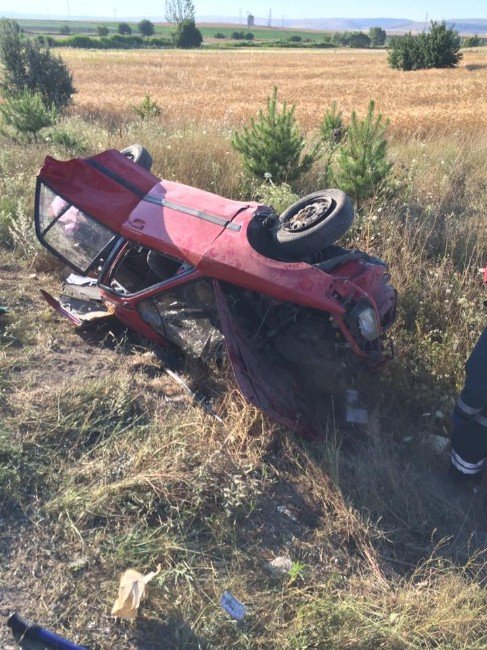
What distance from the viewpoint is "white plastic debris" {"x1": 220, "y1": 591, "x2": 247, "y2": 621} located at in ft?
8.91

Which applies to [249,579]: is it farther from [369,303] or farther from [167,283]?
[167,283]

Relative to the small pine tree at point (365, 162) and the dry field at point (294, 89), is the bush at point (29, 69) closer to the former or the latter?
the dry field at point (294, 89)

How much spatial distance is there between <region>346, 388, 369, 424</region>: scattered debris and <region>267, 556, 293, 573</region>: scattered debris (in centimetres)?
133

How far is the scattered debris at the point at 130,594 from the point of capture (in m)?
2.63

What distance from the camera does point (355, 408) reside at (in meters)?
4.21

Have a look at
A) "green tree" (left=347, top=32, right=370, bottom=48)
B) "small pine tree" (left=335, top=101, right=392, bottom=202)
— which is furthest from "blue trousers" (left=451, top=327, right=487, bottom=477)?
"green tree" (left=347, top=32, right=370, bottom=48)

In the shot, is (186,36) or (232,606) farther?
(186,36)

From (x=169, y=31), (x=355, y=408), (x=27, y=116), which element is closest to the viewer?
(x=355, y=408)

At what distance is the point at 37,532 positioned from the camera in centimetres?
304

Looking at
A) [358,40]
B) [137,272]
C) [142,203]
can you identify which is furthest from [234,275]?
[358,40]

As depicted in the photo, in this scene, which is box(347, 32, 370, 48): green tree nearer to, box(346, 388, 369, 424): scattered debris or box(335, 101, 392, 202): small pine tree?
box(335, 101, 392, 202): small pine tree

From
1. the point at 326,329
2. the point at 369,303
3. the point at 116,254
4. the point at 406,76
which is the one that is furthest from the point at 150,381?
the point at 406,76

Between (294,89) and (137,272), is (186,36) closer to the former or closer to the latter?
(294,89)

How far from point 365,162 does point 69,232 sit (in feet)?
10.9
